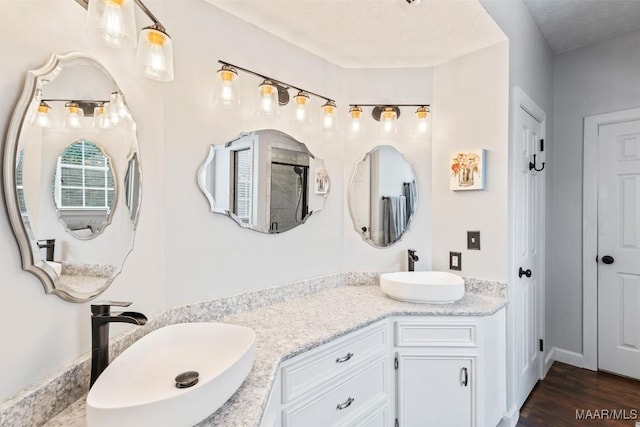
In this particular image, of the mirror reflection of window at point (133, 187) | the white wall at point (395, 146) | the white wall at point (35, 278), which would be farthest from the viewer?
the white wall at point (395, 146)

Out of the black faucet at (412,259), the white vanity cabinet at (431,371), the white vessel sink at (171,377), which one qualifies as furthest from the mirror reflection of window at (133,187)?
the black faucet at (412,259)

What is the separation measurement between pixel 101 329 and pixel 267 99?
1.26 meters

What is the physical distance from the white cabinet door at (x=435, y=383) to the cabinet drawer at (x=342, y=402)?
0.16m

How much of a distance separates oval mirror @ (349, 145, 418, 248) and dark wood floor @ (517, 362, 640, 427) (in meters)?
1.44

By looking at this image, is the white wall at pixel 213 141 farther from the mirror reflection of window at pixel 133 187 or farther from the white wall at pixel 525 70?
the white wall at pixel 525 70

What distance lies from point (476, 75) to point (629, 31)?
152 cm

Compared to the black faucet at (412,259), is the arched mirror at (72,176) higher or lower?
higher

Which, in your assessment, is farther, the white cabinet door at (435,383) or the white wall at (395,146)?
the white wall at (395,146)

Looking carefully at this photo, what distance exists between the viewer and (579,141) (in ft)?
8.81

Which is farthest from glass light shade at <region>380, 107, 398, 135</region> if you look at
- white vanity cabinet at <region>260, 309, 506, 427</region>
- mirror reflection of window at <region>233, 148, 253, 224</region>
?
white vanity cabinet at <region>260, 309, 506, 427</region>

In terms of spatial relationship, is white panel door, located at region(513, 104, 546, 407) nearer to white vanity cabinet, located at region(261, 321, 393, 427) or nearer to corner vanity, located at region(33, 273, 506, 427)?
corner vanity, located at region(33, 273, 506, 427)

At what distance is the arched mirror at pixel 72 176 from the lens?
752mm

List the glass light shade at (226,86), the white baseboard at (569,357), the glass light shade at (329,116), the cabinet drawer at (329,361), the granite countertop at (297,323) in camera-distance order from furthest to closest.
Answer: the white baseboard at (569,357), the glass light shade at (329,116), the glass light shade at (226,86), the cabinet drawer at (329,361), the granite countertop at (297,323)

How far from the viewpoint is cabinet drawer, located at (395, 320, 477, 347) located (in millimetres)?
1685
